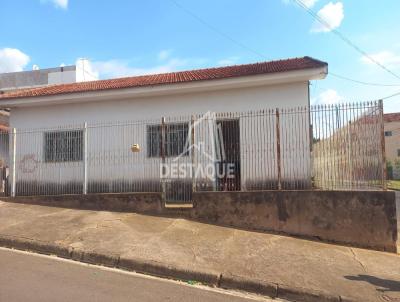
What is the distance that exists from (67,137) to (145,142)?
2.54m

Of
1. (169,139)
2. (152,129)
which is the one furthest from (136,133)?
(169,139)

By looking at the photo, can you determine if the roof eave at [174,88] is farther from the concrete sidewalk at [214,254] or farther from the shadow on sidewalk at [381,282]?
the shadow on sidewalk at [381,282]

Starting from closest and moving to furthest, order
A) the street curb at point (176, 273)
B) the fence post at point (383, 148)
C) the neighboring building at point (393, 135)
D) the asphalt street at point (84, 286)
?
1. the asphalt street at point (84, 286)
2. the street curb at point (176, 273)
3. the fence post at point (383, 148)
4. the neighboring building at point (393, 135)

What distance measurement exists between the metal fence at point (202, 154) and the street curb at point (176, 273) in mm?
3123

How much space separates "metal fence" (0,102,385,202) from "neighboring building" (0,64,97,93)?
11.5 metres

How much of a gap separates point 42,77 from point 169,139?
57.8 feet

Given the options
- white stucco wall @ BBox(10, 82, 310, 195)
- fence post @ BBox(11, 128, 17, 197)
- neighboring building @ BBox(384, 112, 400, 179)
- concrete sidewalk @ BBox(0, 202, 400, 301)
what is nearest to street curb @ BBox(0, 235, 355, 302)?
concrete sidewalk @ BBox(0, 202, 400, 301)

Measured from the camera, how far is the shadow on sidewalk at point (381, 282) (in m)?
5.11

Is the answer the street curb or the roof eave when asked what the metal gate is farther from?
the street curb

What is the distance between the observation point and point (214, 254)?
6254 mm

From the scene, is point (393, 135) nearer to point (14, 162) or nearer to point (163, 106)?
point (163, 106)

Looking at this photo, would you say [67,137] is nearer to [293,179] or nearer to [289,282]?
[293,179]

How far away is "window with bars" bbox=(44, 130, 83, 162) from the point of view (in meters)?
10.8

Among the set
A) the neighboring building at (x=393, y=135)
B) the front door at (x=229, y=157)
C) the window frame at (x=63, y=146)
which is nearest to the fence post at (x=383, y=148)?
the front door at (x=229, y=157)
